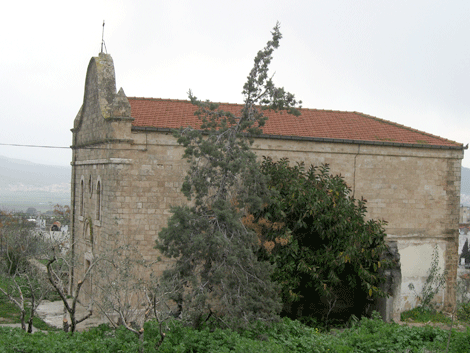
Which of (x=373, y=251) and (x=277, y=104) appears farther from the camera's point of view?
(x=373, y=251)

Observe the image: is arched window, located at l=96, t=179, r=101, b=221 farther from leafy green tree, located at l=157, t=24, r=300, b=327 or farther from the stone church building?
leafy green tree, located at l=157, t=24, r=300, b=327

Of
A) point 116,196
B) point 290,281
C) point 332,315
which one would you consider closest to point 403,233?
point 332,315

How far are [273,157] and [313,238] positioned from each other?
289cm

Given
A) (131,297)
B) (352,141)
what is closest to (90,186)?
(131,297)

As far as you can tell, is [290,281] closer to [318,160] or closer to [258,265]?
[258,265]

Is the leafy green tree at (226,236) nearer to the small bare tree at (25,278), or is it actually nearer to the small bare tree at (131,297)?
the small bare tree at (131,297)

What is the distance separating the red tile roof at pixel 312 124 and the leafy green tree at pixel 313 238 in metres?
1.91

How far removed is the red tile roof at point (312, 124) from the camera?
1512 centimetres

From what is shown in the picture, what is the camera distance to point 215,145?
10898 mm

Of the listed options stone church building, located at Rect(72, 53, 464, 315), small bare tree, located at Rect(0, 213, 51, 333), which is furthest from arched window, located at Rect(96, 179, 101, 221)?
A: small bare tree, located at Rect(0, 213, 51, 333)

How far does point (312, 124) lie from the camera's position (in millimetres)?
16828

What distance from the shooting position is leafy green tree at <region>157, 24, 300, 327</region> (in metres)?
10.3

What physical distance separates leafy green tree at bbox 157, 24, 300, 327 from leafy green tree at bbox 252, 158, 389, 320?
6.69ft

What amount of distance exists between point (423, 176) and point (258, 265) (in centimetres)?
857
